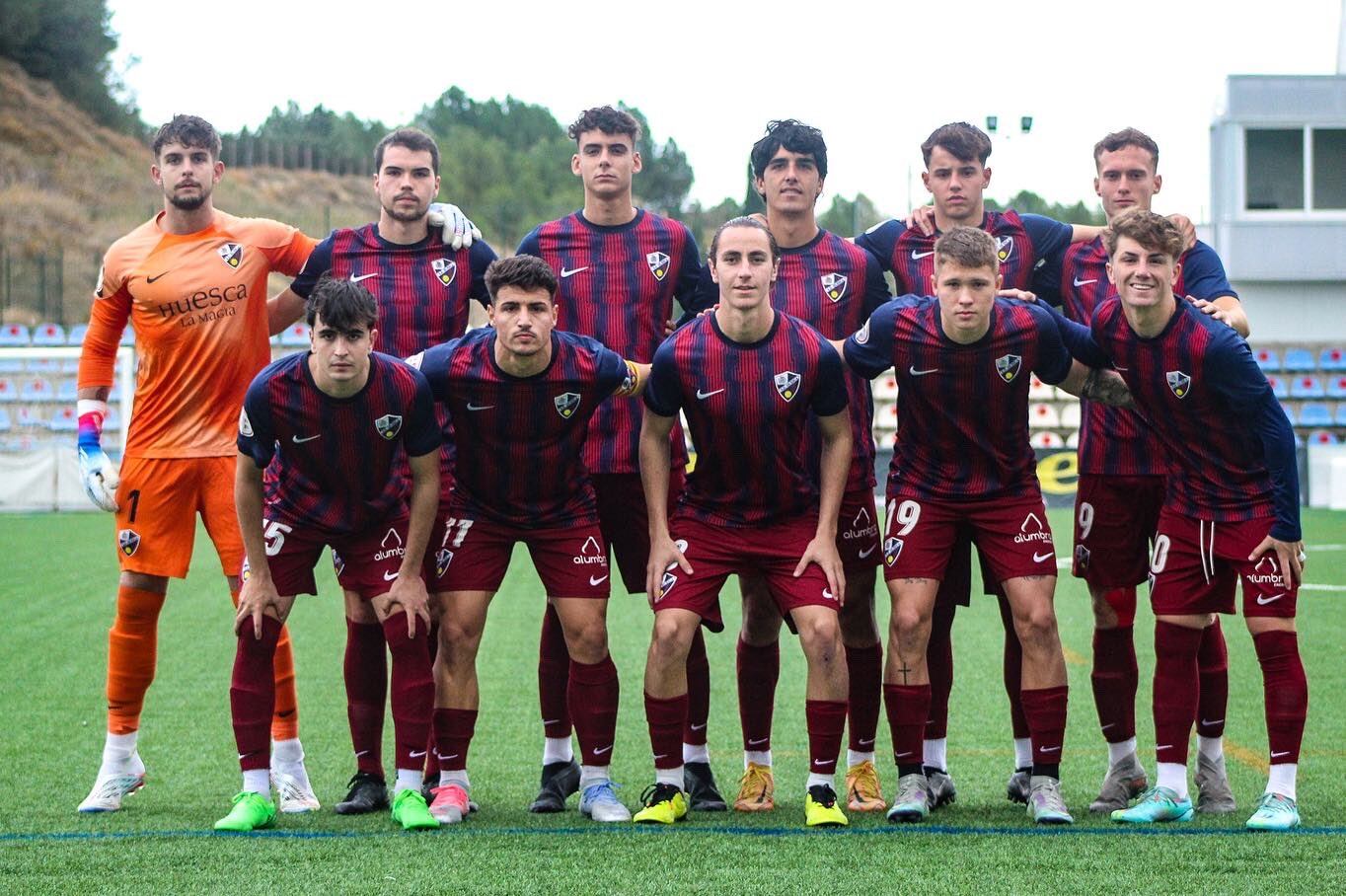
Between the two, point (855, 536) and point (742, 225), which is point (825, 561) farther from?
point (742, 225)

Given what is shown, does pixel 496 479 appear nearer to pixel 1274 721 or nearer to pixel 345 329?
pixel 345 329

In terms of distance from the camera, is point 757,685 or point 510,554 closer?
point 510,554

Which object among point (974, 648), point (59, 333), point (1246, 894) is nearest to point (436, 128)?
point (59, 333)

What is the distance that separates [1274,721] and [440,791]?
249 cm

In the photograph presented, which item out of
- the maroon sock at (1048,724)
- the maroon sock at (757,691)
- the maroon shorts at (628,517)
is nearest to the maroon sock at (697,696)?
the maroon sock at (757,691)

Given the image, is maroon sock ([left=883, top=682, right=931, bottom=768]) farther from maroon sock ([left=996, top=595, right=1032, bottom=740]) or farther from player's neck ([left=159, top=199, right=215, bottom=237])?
player's neck ([left=159, top=199, right=215, bottom=237])

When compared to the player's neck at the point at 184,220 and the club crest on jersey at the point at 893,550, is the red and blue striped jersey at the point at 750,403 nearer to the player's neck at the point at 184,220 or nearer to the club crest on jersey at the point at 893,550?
the club crest on jersey at the point at 893,550

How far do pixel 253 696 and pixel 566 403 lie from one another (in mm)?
1281

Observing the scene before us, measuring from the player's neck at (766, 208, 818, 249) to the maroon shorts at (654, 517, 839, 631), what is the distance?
1007 millimetres

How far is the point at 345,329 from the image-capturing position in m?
4.39

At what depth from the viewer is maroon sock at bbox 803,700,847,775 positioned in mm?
4523

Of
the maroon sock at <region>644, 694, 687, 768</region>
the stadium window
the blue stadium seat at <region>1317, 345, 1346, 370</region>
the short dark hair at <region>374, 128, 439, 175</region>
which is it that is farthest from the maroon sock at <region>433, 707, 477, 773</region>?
the stadium window

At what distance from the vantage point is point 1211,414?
4.52 meters

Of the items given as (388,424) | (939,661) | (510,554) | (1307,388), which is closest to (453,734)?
(510,554)
